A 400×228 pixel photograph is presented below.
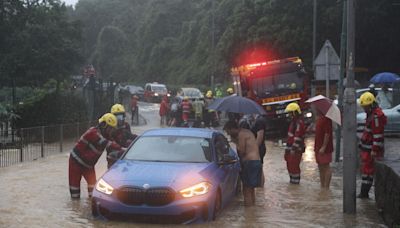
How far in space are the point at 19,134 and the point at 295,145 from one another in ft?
30.0

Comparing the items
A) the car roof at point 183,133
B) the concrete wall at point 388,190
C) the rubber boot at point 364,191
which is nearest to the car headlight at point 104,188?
the car roof at point 183,133

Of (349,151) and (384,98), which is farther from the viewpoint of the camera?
(384,98)

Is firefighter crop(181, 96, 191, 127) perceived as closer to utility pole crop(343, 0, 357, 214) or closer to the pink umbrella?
the pink umbrella

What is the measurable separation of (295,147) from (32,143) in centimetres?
920

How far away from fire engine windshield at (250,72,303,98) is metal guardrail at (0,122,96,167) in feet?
25.0

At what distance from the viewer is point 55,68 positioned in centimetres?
4153

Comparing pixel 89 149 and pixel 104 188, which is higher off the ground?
pixel 89 149

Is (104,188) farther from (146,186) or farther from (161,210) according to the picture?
(161,210)

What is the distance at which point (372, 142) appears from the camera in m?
10.7

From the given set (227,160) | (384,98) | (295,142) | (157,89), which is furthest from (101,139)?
(157,89)

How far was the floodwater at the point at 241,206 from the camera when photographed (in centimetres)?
911

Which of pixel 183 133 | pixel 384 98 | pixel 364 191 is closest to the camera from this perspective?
pixel 183 133

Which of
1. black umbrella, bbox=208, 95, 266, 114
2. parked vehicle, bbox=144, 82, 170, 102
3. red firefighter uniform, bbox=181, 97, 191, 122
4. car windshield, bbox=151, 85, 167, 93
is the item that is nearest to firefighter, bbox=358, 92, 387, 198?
black umbrella, bbox=208, 95, 266, 114

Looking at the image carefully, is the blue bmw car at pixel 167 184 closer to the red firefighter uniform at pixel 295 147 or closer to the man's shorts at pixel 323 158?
the man's shorts at pixel 323 158
